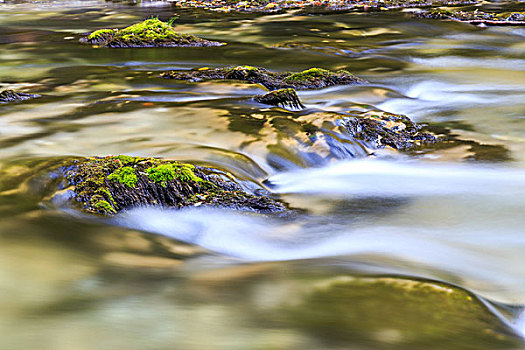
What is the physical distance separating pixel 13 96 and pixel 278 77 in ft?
13.3

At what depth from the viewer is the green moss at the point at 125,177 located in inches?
181

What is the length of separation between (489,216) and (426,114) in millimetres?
3539

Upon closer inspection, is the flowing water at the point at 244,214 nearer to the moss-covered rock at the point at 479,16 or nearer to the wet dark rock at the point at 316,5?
the moss-covered rock at the point at 479,16

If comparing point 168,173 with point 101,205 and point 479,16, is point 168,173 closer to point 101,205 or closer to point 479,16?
point 101,205

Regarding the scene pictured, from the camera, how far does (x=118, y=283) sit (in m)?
3.39

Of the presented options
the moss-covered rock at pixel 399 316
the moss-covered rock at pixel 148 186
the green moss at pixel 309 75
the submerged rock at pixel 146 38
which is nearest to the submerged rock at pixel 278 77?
the green moss at pixel 309 75

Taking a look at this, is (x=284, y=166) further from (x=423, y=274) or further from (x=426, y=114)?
(x=426, y=114)

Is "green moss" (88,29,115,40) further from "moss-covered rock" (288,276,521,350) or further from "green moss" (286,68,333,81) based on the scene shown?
"moss-covered rock" (288,276,521,350)

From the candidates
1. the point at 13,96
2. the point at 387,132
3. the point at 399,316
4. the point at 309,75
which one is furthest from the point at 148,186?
the point at 309,75

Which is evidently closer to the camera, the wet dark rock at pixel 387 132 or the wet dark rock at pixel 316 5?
the wet dark rock at pixel 387 132

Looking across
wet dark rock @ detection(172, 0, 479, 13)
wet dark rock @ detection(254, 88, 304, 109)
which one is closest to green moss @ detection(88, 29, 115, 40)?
wet dark rock @ detection(254, 88, 304, 109)

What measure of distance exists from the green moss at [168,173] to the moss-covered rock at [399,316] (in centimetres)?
182

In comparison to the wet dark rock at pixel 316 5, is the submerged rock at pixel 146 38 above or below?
below

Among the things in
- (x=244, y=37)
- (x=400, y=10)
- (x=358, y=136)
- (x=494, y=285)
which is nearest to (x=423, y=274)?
(x=494, y=285)
